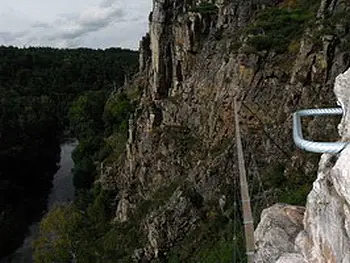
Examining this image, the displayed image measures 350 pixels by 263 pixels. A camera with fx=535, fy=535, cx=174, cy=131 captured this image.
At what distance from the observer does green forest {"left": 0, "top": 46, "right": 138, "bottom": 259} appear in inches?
2131

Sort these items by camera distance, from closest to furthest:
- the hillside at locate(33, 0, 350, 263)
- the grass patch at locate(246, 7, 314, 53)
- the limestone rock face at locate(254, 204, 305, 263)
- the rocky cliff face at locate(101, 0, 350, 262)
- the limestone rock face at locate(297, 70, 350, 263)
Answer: the limestone rock face at locate(297, 70, 350, 263) < the limestone rock face at locate(254, 204, 305, 263) < the hillside at locate(33, 0, 350, 263) < the rocky cliff face at locate(101, 0, 350, 262) < the grass patch at locate(246, 7, 314, 53)

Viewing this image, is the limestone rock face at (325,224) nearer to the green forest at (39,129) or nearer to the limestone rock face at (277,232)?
the limestone rock face at (277,232)

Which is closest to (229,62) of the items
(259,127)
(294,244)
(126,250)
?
(259,127)

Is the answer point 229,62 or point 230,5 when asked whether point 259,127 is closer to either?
point 229,62

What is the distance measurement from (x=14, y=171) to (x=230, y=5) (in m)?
33.3

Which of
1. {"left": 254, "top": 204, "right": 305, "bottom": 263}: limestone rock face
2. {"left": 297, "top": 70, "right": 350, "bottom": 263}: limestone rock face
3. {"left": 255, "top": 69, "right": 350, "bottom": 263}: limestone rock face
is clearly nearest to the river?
{"left": 254, "top": 204, "right": 305, "bottom": 263}: limestone rock face

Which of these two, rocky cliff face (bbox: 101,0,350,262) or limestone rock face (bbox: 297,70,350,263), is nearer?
limestone rock face (bbox: 297,70,350,263)

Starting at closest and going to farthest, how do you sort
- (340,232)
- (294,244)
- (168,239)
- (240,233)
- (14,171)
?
(340,232), (294,244), (240,233), (168,239), (14,171)

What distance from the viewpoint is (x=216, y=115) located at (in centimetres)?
3039

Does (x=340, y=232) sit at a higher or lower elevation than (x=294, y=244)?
higher

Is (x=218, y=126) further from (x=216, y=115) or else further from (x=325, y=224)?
(x=325, y=224)

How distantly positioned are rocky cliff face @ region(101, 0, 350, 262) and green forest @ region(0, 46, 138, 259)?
14736 mm

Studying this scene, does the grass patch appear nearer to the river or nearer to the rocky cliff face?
the rocky cliff face

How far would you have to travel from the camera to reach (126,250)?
1271 inches
